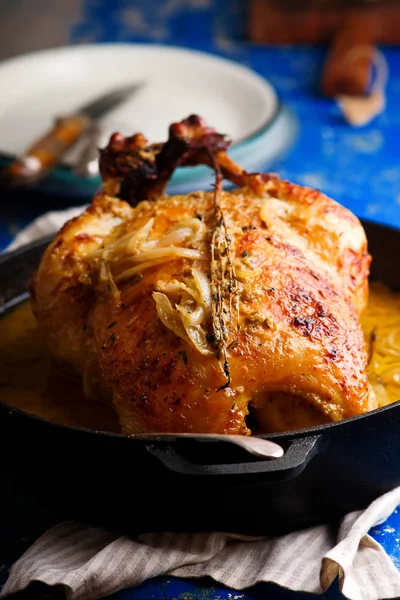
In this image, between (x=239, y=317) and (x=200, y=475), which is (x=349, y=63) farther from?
(x=200, y=475)

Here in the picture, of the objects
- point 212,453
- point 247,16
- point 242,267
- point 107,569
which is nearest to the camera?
point 212,453

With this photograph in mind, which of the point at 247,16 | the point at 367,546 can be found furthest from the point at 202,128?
the point at 247,16

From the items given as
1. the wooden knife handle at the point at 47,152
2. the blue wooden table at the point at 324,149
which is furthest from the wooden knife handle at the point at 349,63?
the wooden knife handle at the point at 47,152

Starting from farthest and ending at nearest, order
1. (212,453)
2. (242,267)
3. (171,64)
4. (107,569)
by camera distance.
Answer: (171,64), (242,267), (107,569), (212,453)

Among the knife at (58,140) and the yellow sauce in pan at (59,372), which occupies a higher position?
the knife at (58,140)

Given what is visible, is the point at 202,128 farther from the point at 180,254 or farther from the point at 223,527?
the point at 223,527

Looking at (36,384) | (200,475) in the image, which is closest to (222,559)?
(200,475)

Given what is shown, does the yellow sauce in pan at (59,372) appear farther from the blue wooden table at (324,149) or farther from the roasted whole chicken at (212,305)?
the blue wooden table at (324,149)
